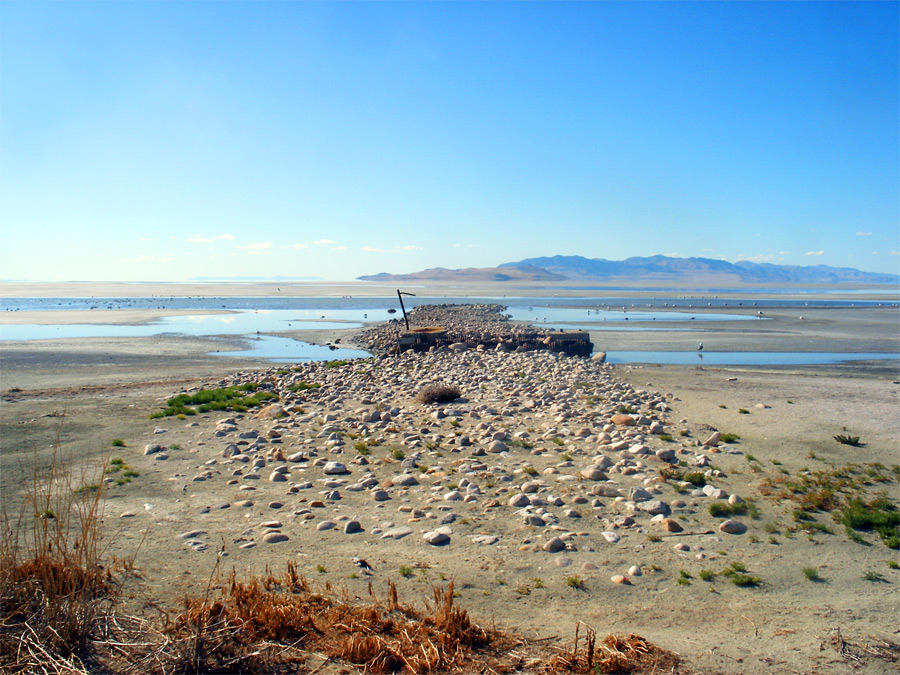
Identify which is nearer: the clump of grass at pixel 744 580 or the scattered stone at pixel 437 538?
the clump of grass at pixel 744 580

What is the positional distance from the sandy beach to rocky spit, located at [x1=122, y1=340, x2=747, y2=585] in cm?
4

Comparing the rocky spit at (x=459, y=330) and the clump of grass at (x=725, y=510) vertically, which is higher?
the rocky spit at (x=459, y=330)

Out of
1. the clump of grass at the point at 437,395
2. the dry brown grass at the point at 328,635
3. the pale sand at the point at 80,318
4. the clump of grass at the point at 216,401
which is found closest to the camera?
the dry brown grass at the point at 328,635

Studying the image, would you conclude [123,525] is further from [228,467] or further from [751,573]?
[751,573]

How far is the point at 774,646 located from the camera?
15.4 feet

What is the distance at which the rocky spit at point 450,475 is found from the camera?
688 centimetres

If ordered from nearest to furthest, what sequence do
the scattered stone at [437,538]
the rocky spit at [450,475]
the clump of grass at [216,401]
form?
1. the scattered stone at [437,538]
2. the rocky spit at [450,475]
3. the clump of grass at [216,401]

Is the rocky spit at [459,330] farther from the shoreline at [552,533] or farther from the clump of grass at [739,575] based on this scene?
the clump of grass at [739,575]

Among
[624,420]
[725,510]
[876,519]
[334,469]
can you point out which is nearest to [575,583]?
[725,510]

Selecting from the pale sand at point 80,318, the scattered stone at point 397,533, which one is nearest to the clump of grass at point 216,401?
the scattered stone at point 397,533

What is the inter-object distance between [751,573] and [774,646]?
146cm

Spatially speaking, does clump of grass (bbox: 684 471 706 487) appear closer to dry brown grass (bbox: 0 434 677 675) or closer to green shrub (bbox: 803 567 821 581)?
green shrub (bbox: 803 567 821 581)

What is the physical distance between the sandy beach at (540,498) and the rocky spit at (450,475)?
0.04 metres

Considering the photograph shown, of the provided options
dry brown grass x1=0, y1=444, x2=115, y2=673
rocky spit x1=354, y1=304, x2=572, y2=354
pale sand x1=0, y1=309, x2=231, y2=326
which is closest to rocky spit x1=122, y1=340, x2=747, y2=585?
dry brown grass x1=0, y1=444, x2=115, y2=673
